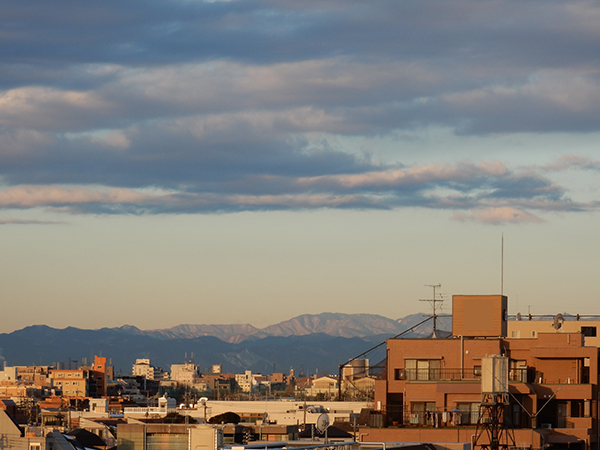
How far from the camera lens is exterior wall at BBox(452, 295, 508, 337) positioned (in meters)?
60.0

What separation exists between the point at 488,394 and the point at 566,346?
9.67 metres

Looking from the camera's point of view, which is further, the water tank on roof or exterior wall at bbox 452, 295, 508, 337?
exterior wall at bbox 452, 295, 508, 337

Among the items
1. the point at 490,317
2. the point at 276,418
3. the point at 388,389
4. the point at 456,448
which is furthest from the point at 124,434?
the point at 276,418

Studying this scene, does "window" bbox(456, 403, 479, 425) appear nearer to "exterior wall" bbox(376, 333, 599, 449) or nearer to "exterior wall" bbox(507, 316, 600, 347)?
"exterior wall" bbox(376, 333, 599, 449)

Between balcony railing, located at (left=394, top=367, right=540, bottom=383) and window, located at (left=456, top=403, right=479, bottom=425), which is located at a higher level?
balcony railing, located at (left=394, top=367, right=540, bottom=383)

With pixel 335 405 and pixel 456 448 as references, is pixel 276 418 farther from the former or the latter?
pixel 456 448

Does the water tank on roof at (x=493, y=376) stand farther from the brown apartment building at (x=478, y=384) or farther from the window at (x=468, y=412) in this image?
the window at (x=468, y=412)

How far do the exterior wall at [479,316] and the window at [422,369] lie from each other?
9.18ft

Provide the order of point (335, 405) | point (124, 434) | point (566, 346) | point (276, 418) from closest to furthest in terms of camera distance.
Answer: point (566, 346) < point (124, 434) < point (276, 418) < point (335, 405)

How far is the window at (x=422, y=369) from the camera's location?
58.7 meters

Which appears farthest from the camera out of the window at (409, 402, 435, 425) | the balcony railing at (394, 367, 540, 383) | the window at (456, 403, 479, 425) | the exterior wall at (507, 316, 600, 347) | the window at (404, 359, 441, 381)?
the exterior wall at (507, 316, 600, 347)

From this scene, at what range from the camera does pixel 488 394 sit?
50844 millimetres

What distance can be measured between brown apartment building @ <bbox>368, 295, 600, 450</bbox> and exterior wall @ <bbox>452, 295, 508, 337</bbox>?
2.3 inches

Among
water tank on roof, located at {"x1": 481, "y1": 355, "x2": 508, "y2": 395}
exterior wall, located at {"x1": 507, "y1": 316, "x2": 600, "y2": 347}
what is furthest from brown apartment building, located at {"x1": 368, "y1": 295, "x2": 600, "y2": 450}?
exterior wall, located at {"x1": 507, "y1": 316, "x2": 600, "y2": 347}
